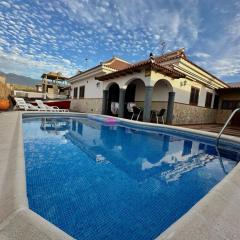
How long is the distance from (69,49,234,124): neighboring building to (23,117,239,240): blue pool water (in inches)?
245

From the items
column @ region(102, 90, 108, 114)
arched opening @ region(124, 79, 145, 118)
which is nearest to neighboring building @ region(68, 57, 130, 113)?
column @ region(102, 90, 108, 114)

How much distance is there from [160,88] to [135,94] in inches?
104

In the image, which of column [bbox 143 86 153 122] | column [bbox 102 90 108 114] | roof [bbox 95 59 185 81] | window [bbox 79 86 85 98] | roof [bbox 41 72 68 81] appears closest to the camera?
roof [bbox 95 59 185 81]

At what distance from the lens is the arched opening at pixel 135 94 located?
1415cm

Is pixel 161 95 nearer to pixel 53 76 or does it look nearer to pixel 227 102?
pixel 227 102

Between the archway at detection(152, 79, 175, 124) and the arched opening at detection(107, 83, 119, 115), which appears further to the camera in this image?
the arched opening at detection(107, 83, 119, 115)

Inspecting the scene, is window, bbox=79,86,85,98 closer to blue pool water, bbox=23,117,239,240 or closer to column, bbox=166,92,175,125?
column, bbox=166,92,175,125

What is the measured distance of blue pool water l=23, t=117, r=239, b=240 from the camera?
6.66ft

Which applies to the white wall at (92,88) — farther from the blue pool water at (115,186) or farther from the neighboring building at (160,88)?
the blue pool water at (115,186)

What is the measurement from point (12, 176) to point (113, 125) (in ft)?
28.8

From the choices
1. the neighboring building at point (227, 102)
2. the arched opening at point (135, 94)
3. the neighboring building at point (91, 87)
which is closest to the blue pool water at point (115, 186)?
the arched opening at point (135, 94)

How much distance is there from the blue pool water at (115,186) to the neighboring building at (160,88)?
6215 millimetres

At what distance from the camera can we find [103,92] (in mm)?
14859

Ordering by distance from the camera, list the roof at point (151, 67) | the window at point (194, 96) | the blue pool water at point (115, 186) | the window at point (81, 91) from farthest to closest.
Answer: the window at point (81, 91)
the window at point (194, 96)
the roof at point (151, 67)
the blue pool water at point (115, 186)
